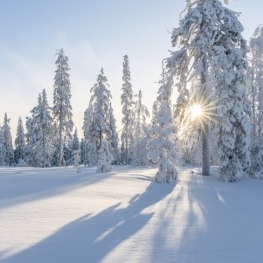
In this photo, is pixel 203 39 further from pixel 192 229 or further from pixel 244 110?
pixel 192 229

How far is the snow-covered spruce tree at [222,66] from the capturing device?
17484 mm

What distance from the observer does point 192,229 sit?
686 cm

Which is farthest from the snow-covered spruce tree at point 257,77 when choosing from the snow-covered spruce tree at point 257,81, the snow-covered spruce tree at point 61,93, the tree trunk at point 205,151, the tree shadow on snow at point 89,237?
the snow-covered spruce tree at point 61,93

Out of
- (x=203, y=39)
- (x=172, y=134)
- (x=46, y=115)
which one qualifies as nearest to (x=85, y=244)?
(x=172, y=134)

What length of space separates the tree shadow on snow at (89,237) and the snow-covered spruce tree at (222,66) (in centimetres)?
994

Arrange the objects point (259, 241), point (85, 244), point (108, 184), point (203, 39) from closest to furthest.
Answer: point (85, 244)
point (259, 241)
point (108, 184)
point (203, 39)

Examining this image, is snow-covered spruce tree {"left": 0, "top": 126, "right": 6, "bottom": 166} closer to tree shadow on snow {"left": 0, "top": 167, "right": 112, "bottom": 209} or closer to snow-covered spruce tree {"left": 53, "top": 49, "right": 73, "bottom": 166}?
snow-covered spruce tree {"left": 53, "top": 49, "right": 73, "bottom": 166}

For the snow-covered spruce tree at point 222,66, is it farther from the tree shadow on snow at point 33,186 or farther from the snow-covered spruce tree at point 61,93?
the snow-covered spruce tree at point 61,93

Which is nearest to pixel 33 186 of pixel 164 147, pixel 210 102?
pixel 164 147

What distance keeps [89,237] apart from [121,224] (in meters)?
1.26

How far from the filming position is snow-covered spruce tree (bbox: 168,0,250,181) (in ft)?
Result: 57.4

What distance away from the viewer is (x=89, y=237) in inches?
235

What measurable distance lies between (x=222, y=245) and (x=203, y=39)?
15137 mm

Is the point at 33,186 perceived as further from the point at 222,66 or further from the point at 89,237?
the point at 222,66
